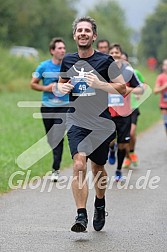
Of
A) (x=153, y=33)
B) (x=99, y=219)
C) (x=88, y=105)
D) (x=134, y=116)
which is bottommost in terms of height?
(x=153, y=33)

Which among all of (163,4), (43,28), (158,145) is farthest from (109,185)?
(163,4)

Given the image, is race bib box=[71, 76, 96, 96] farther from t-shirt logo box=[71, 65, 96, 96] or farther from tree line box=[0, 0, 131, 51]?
tree line box=[0, 0, 131, 51]

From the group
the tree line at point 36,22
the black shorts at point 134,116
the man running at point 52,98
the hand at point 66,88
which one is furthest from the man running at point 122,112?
the tree line at point 36,22

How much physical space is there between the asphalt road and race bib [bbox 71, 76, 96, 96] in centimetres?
145

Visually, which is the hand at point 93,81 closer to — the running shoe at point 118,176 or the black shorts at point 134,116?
the running shoe at point 118,176

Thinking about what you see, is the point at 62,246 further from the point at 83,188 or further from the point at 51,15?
the point at 51,15

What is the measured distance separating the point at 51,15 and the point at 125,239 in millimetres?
56495

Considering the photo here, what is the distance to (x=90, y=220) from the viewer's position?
8234 mm

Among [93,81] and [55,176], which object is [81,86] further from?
[55,176]

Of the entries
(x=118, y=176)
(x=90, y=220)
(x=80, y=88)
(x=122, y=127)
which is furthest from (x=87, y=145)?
(x=118, y=176)

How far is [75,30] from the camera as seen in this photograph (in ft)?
24.7

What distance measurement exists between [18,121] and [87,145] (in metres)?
12.7

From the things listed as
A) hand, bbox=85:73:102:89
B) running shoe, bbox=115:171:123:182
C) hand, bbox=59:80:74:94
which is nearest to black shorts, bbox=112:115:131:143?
running shoe, bbox=115:171:123:182

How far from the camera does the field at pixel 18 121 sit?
12321 millimetres
